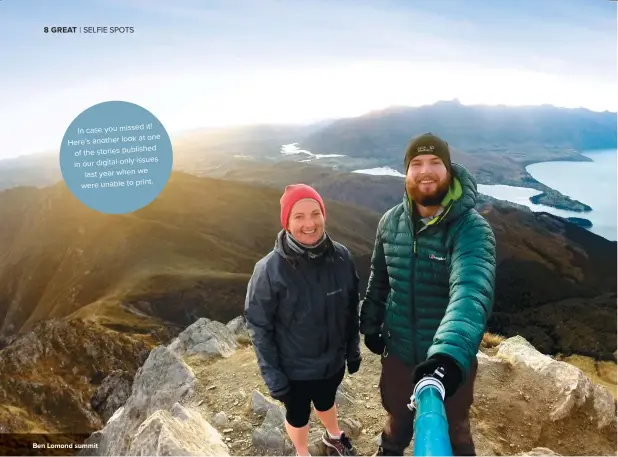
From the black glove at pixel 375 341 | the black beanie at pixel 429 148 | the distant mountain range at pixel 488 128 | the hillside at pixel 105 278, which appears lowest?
the hillside at pixel 105 278

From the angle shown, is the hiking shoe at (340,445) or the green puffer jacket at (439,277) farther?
the hiking shoe at (340,445)

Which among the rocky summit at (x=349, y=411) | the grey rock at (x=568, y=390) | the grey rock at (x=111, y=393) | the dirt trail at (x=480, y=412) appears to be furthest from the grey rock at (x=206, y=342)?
the grey rock at (x=568, y=390)

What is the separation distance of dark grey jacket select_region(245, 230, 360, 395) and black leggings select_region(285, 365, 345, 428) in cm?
8

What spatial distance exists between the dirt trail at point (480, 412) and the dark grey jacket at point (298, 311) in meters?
1.34

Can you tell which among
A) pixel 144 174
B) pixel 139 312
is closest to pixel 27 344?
pixel 139 312

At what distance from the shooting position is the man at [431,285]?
4.94 feet

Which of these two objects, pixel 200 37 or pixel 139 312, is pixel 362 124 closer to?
pixel 200 37

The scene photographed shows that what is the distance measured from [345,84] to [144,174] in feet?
6.53

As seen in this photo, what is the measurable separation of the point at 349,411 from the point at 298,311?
188cm

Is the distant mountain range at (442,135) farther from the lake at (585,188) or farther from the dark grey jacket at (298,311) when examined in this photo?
the dark grey jacket at (298,311)

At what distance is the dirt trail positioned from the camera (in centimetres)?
316

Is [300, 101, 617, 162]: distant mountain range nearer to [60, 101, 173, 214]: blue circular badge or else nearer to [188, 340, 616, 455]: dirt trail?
[60, 101, 173, 214]: blue circular badge

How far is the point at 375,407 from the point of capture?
357 centimetres

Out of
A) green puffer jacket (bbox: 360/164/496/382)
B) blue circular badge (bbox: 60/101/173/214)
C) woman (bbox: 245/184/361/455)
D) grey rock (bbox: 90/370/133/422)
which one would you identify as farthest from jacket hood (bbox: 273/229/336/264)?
grey rock (bbox: 90/370/133/422)
